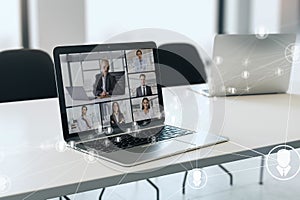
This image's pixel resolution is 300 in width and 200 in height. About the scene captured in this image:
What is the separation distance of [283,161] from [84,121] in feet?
1.73

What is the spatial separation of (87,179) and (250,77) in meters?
0.99

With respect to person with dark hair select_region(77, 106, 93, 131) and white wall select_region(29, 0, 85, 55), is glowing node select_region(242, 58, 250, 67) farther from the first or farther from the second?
white wall select_region(29, 0, 85, 55)

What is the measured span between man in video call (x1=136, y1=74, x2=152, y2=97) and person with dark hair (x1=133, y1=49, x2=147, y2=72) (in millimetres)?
19

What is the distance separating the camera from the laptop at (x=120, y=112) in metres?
1.00

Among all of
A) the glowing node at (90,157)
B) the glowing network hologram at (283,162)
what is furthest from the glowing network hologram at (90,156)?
the glowing network hologram at (283,162)

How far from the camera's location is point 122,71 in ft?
3.67

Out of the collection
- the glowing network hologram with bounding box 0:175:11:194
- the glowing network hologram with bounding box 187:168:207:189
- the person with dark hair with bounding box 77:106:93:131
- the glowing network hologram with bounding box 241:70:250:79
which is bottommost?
the glowing network hologram with bounding box 187:168:207:189

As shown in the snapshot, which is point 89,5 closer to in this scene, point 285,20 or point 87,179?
point 285,20

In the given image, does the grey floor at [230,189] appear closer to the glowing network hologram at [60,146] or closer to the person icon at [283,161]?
the person icon at [283,161]

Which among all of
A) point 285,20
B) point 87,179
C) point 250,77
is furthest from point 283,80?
point 285,20

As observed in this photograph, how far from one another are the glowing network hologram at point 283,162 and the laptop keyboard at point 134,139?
0.21m

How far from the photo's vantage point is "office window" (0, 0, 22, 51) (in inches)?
124

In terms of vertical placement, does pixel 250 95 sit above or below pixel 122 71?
below

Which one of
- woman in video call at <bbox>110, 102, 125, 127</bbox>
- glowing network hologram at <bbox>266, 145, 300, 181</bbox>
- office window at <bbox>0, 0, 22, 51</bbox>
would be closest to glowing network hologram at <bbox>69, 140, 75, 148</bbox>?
woman in video call at <bbox>110, 102, 125, 127</bbox>
